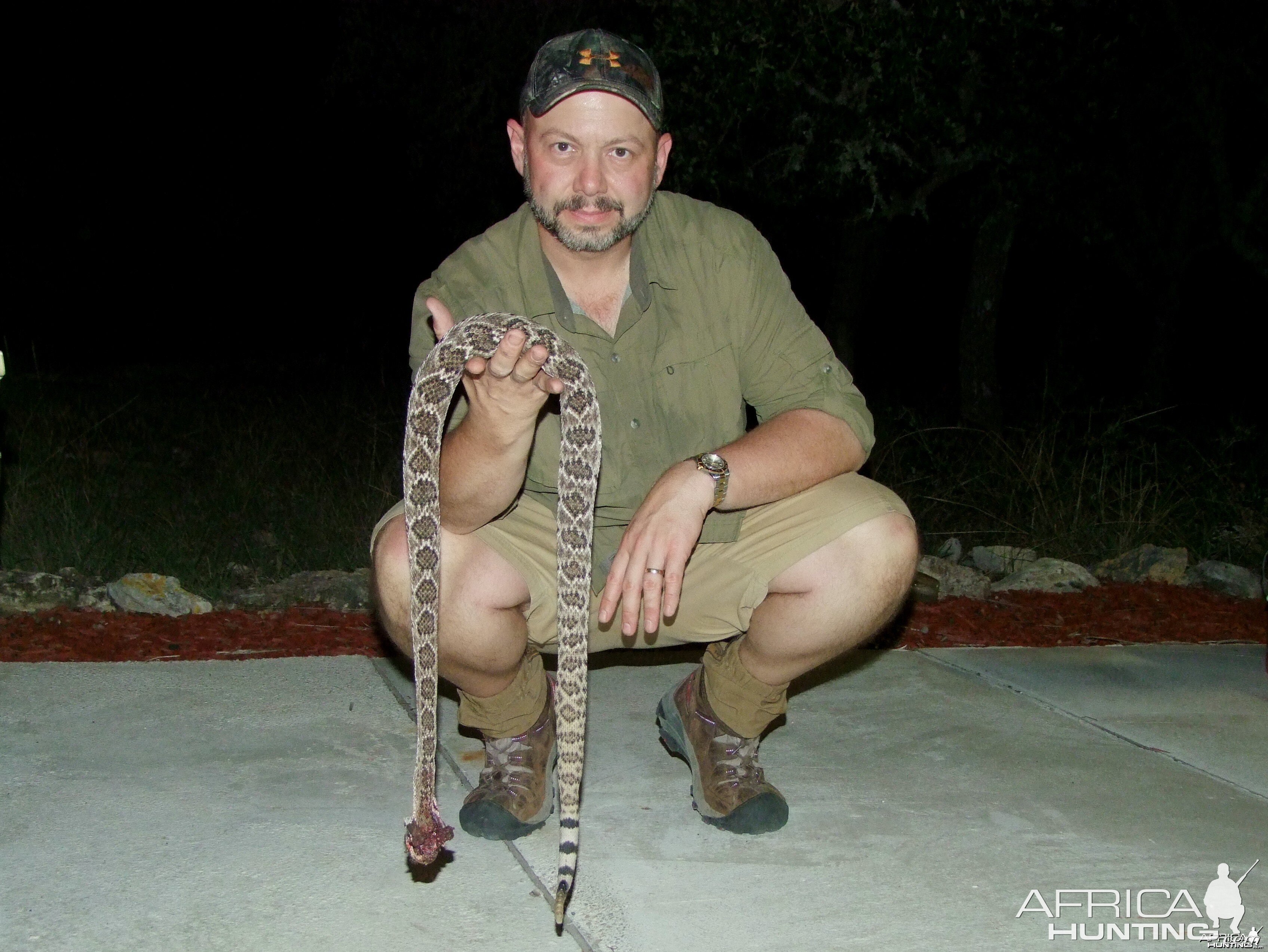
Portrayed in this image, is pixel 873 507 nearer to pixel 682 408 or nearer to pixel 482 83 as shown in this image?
pixel 682 408

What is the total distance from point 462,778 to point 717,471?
1097mm

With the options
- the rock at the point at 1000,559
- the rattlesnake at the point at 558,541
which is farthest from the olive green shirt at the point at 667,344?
the rock at the point at 1000,559

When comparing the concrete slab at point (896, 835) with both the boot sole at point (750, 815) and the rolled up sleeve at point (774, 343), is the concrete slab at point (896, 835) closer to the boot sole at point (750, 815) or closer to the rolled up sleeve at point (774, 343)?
the boot sole at point (750, 815)

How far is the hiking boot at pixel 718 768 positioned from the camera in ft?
10.5

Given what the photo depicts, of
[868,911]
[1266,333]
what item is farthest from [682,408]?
[1266,333]

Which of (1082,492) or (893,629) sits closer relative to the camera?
(893,629)

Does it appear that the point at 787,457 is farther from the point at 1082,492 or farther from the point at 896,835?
the point at 1082,492

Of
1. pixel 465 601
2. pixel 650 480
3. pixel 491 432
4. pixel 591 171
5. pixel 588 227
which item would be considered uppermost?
pixel 591 171

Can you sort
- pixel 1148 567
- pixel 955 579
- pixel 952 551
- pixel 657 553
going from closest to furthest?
→ pixel 657 553 → pixel 955 579 → pixel 1148 567 → pixel 952 551

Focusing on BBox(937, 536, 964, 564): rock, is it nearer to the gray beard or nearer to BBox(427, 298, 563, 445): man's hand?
the gray beard

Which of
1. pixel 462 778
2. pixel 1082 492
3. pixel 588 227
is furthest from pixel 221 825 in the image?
pixel 1082 492

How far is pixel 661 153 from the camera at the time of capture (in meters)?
3.57

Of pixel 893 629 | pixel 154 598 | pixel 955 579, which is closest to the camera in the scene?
pixel 893 629

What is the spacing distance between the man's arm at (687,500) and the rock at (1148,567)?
377 centimetres
